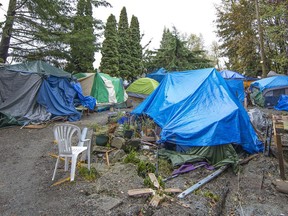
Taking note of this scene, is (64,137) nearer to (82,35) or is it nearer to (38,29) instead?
(82,35)

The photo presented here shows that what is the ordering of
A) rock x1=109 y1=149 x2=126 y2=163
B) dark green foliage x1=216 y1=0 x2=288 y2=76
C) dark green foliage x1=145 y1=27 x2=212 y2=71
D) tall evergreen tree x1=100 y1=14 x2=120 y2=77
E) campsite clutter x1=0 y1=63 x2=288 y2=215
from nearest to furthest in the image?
campsite clutter x1=0 y1=63 x2=288 y2=215
rock x1=109 y1=149 x2=126 y2=163
dark green foliage x1=145 y1=27 x2=212 y2=71
dark green foliage x1=216 y1=0 x2=288 y2=76
tall evergreen tree x1=100 y1=14 x2=120 y2=77

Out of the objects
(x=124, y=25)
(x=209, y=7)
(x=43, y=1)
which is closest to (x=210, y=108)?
(x=43, y=1)

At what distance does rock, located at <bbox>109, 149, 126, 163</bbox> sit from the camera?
429 cm

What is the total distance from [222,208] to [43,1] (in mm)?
9256

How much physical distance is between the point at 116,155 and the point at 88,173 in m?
0.89

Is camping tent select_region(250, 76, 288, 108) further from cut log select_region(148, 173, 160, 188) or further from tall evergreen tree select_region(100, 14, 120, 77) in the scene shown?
tall evergreen tree select_region(100, 14, 120, 77)

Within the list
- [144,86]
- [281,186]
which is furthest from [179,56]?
[281,186]

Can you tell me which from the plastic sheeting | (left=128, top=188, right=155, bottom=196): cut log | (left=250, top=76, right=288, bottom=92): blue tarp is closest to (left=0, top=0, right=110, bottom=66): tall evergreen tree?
the plastic sheeting

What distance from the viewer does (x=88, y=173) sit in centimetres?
357

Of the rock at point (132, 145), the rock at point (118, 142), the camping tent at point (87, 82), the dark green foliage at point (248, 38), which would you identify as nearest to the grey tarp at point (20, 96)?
the camping tent at point (87, 82)

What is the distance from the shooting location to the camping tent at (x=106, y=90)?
37.7ft

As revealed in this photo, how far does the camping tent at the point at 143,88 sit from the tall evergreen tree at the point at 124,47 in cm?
714

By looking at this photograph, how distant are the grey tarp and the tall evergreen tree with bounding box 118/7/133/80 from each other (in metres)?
12.6

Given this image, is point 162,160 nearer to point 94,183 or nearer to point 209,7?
point 94,183
